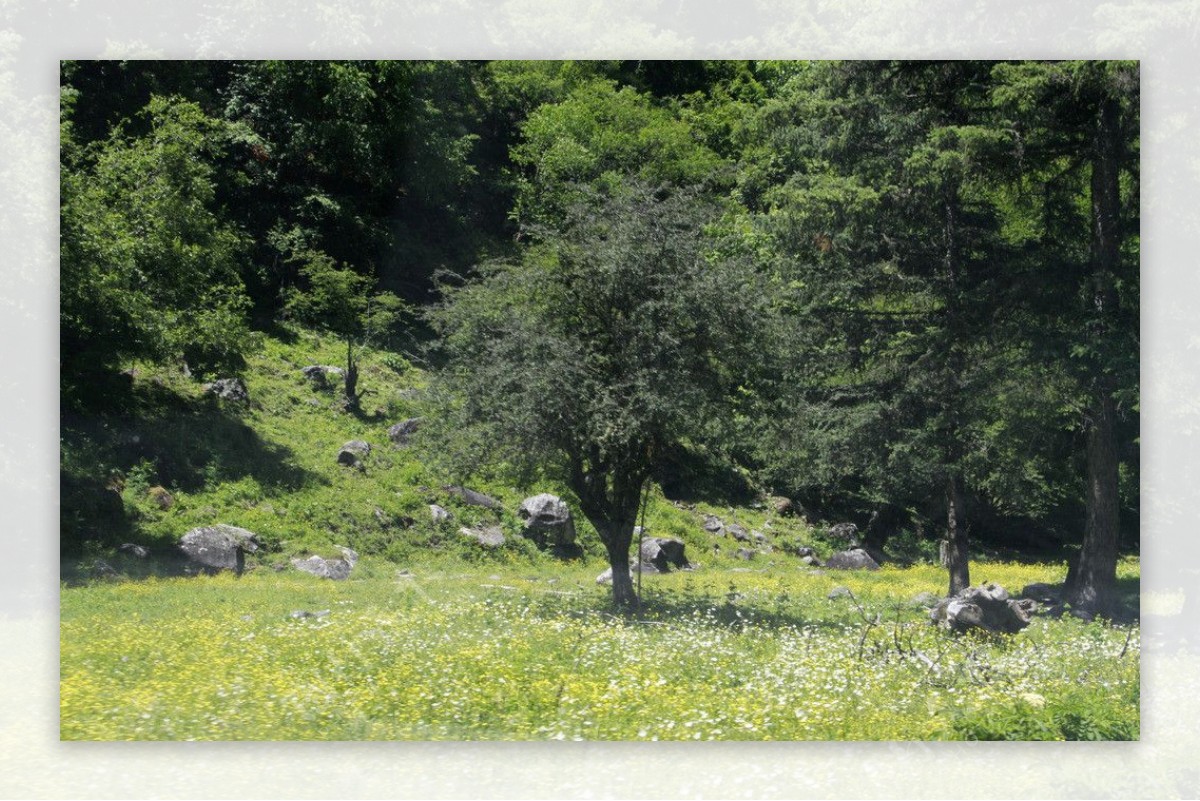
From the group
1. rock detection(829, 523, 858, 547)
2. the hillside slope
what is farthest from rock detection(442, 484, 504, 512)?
rock detection(829, 523, 858, 547)

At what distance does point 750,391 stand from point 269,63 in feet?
14.1

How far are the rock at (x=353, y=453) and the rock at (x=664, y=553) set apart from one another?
216 centimetres

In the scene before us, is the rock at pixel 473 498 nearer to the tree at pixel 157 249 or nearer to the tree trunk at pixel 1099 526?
the tree at pixel 157 249

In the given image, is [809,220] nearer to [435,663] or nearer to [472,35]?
[472,35]

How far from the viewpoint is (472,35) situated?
27.9 ft

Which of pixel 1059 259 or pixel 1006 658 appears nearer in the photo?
pixel 1006 658

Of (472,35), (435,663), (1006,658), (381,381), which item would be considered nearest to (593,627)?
(435,663)

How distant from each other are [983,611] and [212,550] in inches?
217

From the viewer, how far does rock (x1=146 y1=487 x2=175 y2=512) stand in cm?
814

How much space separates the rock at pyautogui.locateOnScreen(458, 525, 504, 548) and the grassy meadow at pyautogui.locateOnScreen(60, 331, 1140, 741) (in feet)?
0.20

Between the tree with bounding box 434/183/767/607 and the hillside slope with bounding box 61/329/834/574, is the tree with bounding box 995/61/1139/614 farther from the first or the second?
the tree with bounding box 434/183/767/607

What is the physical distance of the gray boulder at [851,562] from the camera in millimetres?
8617

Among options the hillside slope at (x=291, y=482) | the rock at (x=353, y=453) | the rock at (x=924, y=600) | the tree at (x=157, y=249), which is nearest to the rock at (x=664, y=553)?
the hillside slope at (x=291, y=482)

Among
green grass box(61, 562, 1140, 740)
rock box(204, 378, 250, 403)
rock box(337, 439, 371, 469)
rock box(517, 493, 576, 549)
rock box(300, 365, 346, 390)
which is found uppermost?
rock box(300, 365, 346, 390)
